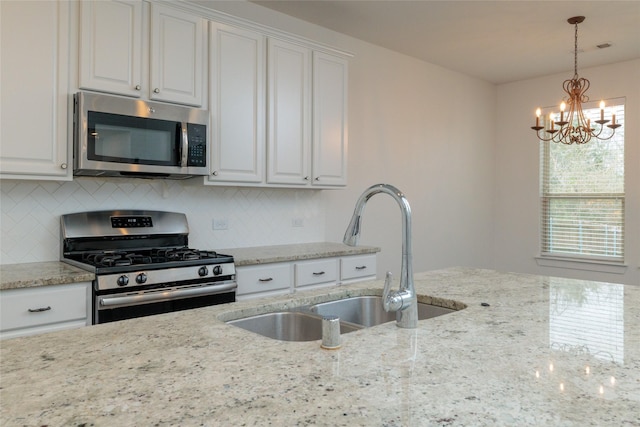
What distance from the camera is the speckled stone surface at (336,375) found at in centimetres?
81

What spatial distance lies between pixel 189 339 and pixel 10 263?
6.44 feet

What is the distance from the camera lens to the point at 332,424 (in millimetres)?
775

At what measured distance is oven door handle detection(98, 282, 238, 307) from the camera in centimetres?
233

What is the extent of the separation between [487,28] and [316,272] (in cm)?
256

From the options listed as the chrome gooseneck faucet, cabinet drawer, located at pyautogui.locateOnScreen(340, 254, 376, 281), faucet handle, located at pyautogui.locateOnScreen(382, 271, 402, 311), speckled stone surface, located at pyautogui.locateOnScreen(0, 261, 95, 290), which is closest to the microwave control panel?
speckled stone surface, located at pyautogui.locateOnScreen(0, 261, 95, 290)

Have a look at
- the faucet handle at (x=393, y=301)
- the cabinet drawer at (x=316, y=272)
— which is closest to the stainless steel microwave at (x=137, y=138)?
the cabinet drawer at (x=316, y=272)

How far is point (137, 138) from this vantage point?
9.08 ft

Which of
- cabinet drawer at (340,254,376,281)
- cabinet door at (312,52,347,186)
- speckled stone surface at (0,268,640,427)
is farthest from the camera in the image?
cabinet door at (312,52,347,186)

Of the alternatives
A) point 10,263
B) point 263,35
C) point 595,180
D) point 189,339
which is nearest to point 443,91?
point 595,180

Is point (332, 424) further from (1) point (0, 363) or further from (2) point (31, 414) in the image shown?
(1) point (0, 363)

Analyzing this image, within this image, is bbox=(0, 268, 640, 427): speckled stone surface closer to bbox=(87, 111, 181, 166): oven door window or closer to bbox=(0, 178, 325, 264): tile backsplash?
bbox=(87, 111, 181, 166): oven door window

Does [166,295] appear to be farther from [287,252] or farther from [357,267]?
[357,267]

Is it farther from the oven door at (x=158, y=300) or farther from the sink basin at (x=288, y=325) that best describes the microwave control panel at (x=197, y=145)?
the sink basin at (x=288, y=325)

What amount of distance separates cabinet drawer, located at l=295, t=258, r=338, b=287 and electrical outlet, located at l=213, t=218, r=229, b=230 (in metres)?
0.66
